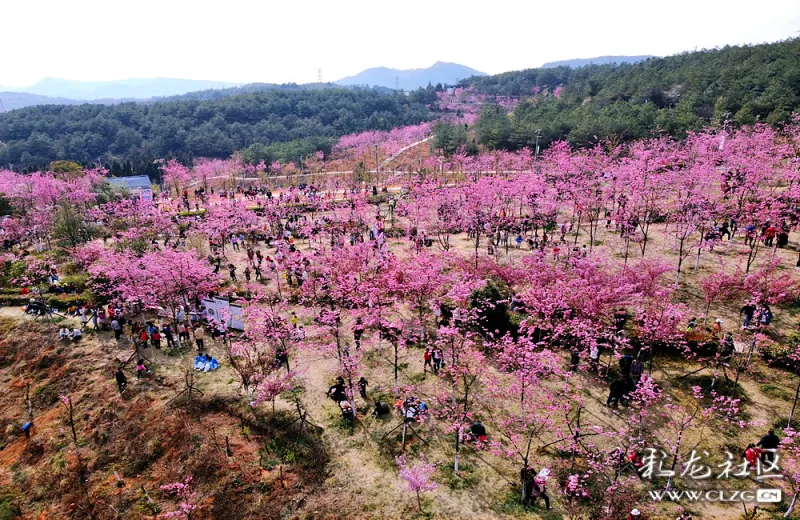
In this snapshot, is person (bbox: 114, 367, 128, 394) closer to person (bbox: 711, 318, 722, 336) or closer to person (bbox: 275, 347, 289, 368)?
person (bbox: 275, 347, 289, 368)

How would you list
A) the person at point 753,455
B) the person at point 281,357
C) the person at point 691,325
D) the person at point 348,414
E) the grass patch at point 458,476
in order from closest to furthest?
the person at point 753,455
the grass patch at point 458,476
the person at point 348,414
the person at point 281,357
the person at point 691,325

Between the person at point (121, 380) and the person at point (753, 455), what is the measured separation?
73.3 feet

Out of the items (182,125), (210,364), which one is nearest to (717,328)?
(210,364)

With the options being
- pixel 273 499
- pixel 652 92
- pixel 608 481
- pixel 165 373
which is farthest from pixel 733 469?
pixel 652 92

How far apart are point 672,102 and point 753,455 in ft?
222

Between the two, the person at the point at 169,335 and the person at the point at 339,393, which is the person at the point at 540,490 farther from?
the person at the point at 169,335

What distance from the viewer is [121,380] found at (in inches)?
730

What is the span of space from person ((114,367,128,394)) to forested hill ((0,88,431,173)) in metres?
73.3

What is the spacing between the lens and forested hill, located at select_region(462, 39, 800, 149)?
4909 centimetres

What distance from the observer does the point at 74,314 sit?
81.7ft

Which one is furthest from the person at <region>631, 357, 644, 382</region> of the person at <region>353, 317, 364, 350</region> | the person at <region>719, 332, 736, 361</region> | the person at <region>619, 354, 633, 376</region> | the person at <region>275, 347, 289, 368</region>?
the person at <region>275, 347, 289, 368</region>

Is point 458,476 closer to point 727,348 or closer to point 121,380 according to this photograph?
point 727,348

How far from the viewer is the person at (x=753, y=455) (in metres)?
12.2

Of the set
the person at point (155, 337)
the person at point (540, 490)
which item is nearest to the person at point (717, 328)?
the person at point (540, 490)
